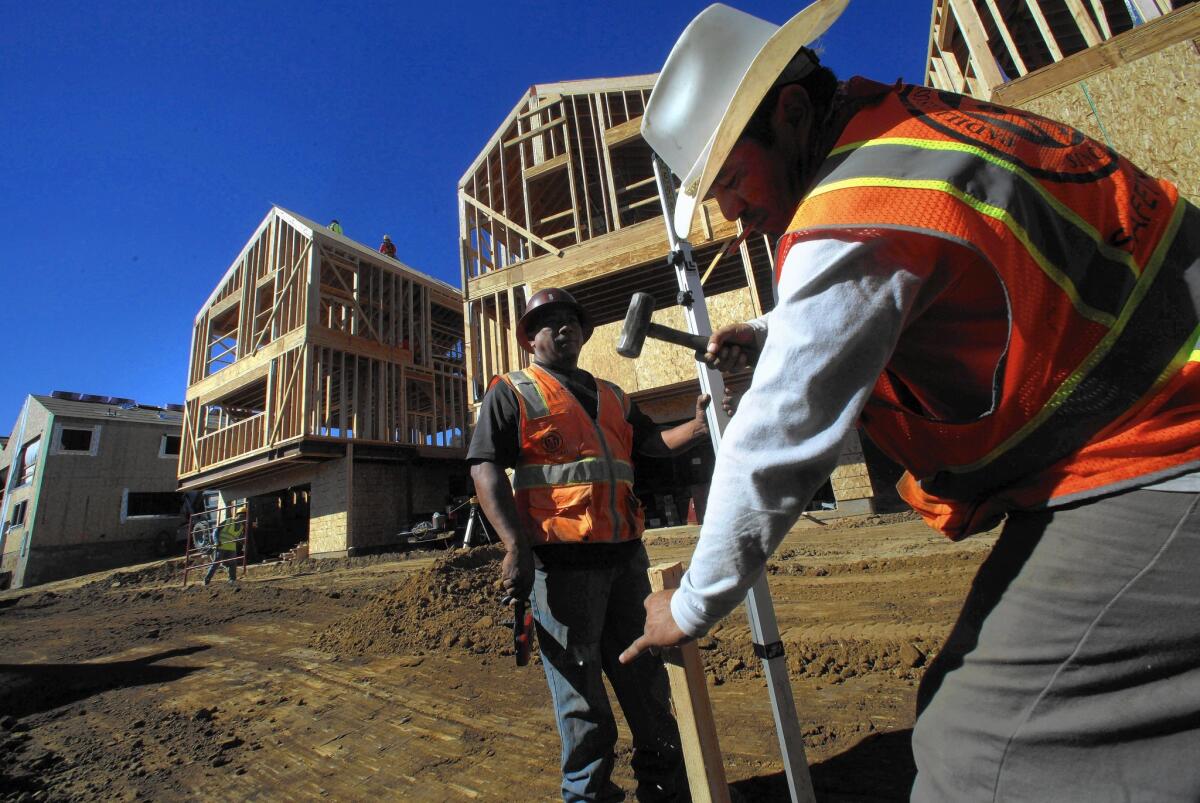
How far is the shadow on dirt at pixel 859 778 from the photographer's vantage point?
1.95 meters

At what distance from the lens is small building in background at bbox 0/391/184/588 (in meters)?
21.7

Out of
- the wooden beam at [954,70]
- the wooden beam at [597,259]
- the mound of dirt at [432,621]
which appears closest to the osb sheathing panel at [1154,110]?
the wooden beam at [954,70]

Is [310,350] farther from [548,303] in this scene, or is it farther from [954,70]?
[954,70]

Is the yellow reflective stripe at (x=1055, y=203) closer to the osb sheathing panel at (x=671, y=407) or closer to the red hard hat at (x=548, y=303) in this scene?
the red hard hat at (x=548, y=303)

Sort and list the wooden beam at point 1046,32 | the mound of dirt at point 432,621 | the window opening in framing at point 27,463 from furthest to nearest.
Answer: the window opening in framing at point 27,463, the wooden beam at point 1046,32, the mound of dirt at point 432,621

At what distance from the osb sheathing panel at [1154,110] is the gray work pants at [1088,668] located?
8.09 metres

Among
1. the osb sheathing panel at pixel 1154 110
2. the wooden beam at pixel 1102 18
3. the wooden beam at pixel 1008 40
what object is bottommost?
the osb sheathing panel at pixel 1154 110

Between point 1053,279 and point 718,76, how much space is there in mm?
764

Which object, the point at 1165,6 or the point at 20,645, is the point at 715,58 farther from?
the point at 20,645

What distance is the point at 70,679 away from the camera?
5.04m

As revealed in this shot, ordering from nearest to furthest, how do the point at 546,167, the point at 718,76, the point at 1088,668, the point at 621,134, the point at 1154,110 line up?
the point at 1088,668, the point at 718,76, the point at 1154,110, the point at 621,134, the point at 546,167

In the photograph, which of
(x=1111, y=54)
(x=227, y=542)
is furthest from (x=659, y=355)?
(x=227, y=542)

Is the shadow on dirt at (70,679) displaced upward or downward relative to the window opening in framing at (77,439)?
downward

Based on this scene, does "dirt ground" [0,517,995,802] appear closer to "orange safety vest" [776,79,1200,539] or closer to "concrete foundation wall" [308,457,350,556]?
"orange safety vest" [776,79,1200,539]
